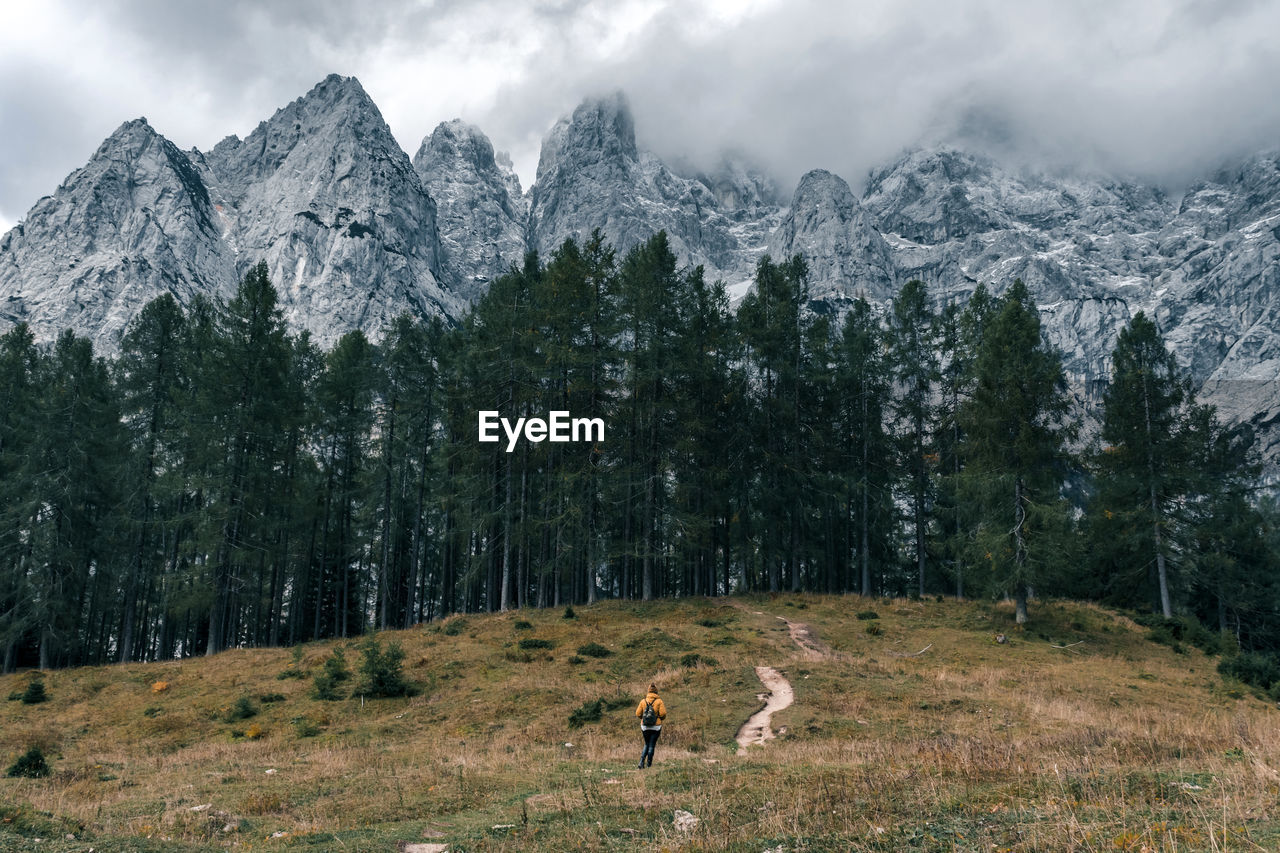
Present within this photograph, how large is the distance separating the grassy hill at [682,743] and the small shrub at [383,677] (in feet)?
2.04

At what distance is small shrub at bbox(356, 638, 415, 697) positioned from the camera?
2241 cm

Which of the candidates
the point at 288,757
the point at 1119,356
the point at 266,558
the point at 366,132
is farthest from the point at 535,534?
the point at 366,132

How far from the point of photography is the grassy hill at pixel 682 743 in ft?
25.0

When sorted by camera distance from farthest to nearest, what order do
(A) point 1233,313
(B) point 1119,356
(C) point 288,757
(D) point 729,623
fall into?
(A) point 1233,313 → (B) point 1119,356 → (D) point 729,623 → (C) point 288,757

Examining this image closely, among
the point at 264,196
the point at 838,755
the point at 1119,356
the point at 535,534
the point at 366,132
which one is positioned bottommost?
the point at 838,755

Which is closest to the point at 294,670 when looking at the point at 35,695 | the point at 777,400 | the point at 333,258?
the point at 35,695

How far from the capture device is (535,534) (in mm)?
34125

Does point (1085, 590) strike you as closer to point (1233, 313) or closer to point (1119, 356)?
point (1119, 356)

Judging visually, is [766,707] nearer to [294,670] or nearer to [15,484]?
[294,670]

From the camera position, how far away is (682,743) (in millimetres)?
15688

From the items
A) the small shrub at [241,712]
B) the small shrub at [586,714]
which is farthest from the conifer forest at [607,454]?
the small shrub at [586,714]

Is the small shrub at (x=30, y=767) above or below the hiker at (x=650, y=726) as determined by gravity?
below

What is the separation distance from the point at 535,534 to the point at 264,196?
179290 millimetres

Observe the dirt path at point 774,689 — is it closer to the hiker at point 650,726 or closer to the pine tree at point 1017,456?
the hiker at point 650,726
